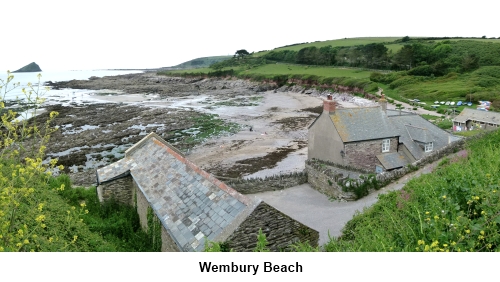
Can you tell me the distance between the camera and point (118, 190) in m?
13.7

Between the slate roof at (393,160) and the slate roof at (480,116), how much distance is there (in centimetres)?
1624

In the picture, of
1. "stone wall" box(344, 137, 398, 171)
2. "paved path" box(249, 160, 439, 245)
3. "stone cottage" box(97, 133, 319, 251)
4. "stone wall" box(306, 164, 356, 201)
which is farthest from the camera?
"stone wall" box(344, 137, 398, 171)

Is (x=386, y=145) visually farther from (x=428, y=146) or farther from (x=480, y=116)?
(x=480, y=116)

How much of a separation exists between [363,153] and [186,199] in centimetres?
1658

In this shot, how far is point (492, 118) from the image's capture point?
34.2m

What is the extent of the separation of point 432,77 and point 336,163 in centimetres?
7068

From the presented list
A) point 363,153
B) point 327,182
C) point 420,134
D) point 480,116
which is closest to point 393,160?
point 363,153

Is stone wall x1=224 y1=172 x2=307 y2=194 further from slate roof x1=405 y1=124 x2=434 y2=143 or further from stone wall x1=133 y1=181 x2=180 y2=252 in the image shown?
slate roof x1=405 y1=124 x2=434 y2=143

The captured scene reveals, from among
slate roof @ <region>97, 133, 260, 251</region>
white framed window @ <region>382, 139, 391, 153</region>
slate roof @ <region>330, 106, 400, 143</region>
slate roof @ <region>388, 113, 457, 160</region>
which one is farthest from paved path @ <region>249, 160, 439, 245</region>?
slate roof @ <region>97, 133, 260, 251</region>

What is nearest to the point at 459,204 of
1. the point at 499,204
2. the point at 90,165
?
the point at 499,204

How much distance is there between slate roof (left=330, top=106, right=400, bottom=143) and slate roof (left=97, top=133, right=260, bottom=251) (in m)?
13.5

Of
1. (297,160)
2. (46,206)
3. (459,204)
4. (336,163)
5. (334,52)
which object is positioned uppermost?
(334,52)

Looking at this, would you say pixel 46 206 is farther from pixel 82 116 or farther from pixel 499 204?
pixel 82 116

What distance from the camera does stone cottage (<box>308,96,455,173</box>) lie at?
22.9 m
